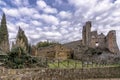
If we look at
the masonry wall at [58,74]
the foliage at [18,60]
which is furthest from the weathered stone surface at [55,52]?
the foliage at [18,60]

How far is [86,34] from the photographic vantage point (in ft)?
135

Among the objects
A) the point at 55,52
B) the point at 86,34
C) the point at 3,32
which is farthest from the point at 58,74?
the point at 3,32

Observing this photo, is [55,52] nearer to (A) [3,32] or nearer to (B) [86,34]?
(B) [86,34]

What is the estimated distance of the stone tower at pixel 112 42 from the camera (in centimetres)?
4003

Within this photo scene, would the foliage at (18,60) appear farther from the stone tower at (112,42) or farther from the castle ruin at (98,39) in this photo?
the stone tower at (112,42)

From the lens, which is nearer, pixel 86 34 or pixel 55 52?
pixel 55 52

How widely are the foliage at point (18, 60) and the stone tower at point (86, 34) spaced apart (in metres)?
28.3

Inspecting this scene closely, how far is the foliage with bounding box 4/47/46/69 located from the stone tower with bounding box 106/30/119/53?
2908 cm

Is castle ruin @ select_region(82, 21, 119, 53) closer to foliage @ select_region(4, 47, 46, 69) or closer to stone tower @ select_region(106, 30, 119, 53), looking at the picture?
stone tower @ select_region(106, 30, 119, 53)

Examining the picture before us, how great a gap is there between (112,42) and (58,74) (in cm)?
2730


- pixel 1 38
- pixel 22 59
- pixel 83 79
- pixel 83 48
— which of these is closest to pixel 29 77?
pixel 22 59

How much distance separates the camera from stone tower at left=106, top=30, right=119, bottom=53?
40031 mm

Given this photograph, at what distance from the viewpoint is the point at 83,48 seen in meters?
36.7

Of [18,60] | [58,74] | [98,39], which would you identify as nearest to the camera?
[18,60]
